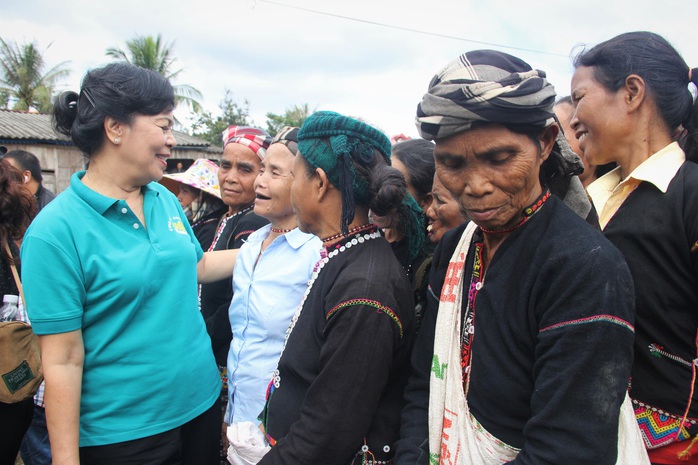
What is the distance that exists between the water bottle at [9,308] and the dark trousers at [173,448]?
4.15 ft

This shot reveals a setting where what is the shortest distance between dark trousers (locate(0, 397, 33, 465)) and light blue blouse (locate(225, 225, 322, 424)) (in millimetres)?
→ 1132

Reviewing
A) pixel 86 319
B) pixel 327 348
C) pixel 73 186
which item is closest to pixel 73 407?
pixel 86 319

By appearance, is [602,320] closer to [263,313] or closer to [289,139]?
[263,313]

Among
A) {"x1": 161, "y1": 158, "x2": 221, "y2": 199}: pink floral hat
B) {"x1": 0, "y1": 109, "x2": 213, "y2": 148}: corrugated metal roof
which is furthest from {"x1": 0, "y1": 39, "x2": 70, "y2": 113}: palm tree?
{"x1": 161, "y1": 158, "x2": 221, "y2": 199}: pink floral hat

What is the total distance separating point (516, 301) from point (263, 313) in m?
1.34

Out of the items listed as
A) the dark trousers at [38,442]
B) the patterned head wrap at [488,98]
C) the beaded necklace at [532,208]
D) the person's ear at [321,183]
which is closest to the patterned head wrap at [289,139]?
the person's ear at [321,183]

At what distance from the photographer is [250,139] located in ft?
11.3

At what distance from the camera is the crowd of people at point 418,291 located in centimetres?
114

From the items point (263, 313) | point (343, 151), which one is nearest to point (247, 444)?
point (263, 313)

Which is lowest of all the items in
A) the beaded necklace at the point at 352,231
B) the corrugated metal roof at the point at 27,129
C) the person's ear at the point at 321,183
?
the corrugated metal roof at the point at 27,129

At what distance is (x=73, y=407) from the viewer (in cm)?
175

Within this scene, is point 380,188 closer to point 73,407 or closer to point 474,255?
point 474,255

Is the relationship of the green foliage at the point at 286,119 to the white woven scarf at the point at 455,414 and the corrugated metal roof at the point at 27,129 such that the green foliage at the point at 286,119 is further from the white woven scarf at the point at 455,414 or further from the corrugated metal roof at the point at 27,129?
the white woven scarf at the point at 455,414

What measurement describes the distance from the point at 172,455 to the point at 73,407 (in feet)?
1.65
